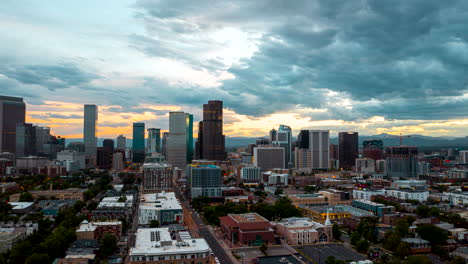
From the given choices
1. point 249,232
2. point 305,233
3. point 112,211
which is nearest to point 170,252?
point 249,232

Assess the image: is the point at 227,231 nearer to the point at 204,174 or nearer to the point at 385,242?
the point at 385,242

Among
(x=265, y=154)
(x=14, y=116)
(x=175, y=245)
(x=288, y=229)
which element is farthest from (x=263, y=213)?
(x=14, y=116)

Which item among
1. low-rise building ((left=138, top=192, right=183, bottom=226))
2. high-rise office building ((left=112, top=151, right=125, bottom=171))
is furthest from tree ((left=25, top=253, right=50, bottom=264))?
high-rise office building ((left=112, top=151, right=125, bottom=171))

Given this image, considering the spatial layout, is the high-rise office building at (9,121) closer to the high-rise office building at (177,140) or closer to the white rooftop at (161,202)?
the high-rise office building at (177,140)

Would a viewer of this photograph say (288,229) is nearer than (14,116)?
Yes

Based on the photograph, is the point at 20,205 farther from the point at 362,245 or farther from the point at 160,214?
the point at 362,245

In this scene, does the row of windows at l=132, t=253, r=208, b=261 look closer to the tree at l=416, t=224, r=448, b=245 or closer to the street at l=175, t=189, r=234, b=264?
the street at l=175, t=189, r=234, b=264
